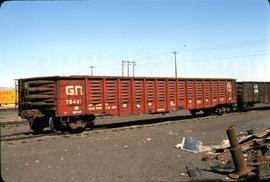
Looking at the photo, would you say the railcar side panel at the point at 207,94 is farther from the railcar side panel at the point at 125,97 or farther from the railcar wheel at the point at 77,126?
the railcar wheel at the point at 77,126

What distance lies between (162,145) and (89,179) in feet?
17.1

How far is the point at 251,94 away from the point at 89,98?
19.8 metres

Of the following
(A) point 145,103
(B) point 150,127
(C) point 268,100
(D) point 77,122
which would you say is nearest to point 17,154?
(D) point 77,122

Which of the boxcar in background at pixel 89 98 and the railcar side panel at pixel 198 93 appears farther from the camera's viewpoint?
the railcar side panel at pixel 198 93

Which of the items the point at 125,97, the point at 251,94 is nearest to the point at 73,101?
the point at 125,97

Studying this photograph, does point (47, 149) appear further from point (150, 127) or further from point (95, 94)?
point (150, 127)

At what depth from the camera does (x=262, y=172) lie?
780 centimetres

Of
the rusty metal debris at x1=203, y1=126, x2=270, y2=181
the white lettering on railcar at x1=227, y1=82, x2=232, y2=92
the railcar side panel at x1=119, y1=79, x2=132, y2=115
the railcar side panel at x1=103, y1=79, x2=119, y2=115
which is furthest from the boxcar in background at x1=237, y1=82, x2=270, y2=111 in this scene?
the rusty metal debris at x1=203, y1=126, x2=270, y2=181

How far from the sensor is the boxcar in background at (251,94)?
32875 mm

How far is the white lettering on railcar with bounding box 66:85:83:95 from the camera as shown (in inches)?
714

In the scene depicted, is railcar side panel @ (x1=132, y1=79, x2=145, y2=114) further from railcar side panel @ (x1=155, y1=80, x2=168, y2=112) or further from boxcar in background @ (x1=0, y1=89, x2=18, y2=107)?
boxcar in background @ (x1=0, y1=89, x2=18, y2=107)

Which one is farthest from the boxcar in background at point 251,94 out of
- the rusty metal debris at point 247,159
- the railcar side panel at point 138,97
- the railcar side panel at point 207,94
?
the rusty metal debris at point 247,159

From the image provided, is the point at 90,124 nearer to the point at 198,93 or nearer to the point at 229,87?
the point at 198,93

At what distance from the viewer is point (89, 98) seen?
62.0 ft
